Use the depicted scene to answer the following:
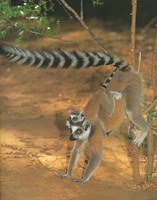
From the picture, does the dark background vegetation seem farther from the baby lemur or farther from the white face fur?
the white face fur

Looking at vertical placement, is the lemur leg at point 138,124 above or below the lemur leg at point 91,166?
above

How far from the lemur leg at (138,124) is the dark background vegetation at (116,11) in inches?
432

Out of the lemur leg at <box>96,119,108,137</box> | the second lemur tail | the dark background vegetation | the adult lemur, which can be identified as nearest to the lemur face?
the adult lemur

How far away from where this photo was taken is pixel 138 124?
538 cm

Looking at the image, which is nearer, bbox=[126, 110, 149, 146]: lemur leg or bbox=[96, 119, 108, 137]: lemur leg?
bbox=[126, 110, 149, 146]: lemur leg

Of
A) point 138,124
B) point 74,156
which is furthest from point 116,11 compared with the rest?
point 138,124

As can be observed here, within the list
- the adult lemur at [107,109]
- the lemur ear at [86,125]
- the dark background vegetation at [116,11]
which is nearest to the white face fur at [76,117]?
the adult lemur at [107,109]

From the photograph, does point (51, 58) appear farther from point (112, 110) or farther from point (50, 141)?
point (50, 141)

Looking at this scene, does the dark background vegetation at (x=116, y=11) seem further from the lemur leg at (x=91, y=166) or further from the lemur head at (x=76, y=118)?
the lemur head at (x=76, y=118)

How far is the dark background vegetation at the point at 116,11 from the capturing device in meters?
16.9

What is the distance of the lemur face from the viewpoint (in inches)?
208

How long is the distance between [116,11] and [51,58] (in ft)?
46.1

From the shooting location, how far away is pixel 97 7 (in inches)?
734

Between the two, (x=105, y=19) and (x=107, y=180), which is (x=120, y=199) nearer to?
(x=107, y=180)
